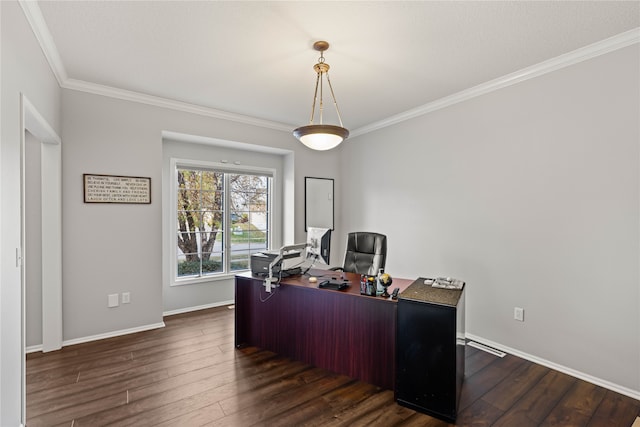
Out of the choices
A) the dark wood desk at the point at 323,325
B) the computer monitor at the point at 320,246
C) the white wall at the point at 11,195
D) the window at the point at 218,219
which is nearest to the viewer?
the white wall at the point at 11,195

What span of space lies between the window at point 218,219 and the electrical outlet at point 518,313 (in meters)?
3.36

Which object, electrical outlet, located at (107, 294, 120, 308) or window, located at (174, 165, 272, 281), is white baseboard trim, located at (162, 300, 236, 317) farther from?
electrical outlet, located at (107, 294, 120, 308)

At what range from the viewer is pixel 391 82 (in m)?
3.07

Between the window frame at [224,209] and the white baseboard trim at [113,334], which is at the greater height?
the window frame at [224,209]

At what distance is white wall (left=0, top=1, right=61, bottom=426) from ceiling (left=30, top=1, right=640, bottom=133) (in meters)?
0.38

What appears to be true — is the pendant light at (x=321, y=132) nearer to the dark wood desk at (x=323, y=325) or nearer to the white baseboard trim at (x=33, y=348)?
the dark wood desk at (x=323, y=325)

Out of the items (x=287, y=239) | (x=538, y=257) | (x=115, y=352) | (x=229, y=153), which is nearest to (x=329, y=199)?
(x=287, y=239)

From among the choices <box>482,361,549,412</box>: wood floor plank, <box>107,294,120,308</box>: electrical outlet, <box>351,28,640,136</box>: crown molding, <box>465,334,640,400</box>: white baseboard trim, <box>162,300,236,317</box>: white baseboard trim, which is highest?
<box>351,28,640,136</box>: crown molding

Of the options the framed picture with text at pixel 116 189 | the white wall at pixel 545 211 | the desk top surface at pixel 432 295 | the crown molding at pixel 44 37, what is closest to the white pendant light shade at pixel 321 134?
the desk top surface at pixel 432 295

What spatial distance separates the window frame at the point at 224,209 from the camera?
13.2ft

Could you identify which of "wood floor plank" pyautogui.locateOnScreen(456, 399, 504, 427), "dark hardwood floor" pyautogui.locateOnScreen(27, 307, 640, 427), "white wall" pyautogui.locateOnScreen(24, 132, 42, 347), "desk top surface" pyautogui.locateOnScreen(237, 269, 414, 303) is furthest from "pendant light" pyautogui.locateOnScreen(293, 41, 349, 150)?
"white wall" pyautogui.locateOnScreen(24, 132, 42, 347)

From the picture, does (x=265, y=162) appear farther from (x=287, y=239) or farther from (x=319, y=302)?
(x=319, y=302)

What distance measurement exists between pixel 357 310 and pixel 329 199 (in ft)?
9.16

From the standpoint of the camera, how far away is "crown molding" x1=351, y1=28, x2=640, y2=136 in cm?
227
